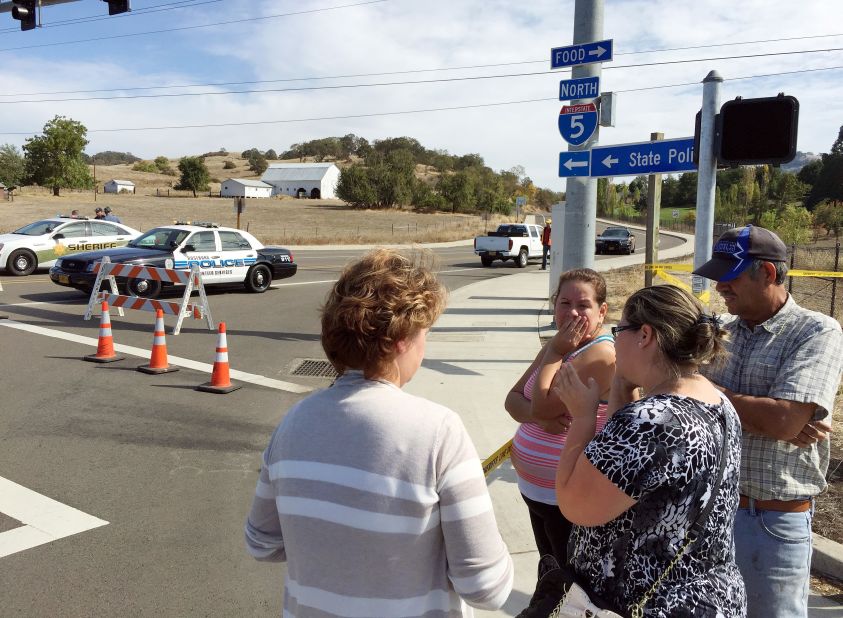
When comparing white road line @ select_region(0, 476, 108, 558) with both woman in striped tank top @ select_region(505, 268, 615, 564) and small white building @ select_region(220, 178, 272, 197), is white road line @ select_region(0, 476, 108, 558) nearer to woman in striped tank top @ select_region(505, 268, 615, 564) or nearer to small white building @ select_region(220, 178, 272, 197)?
woman in striped tank top @ select_region(505, 268, 615, 564)

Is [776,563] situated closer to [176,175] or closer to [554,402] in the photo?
[554,402]

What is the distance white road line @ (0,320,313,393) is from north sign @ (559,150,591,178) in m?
3.91

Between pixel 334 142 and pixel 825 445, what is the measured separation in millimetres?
170463

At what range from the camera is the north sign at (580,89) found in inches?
288

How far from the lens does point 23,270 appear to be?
1803cm

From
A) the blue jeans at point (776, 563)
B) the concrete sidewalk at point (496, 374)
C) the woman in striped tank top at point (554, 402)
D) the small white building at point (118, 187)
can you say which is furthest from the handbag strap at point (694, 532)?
the small white building at point (118, 187)

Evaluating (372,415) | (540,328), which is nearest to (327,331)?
(372,415)

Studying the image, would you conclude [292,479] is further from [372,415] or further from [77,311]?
[77,311]

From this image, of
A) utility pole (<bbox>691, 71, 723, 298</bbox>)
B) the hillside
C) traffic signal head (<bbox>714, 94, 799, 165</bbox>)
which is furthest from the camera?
the hillside

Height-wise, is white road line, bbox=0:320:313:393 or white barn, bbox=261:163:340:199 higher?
→ white barn, bbox=261:163:340:199

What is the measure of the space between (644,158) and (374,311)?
4.70m

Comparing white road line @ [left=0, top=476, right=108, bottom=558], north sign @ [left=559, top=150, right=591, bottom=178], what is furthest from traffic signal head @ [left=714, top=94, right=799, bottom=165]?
white road line @ [left=0, top=476, right=108, bottom=558]

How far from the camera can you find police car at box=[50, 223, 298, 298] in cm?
1393

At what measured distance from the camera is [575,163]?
6.95 metres
